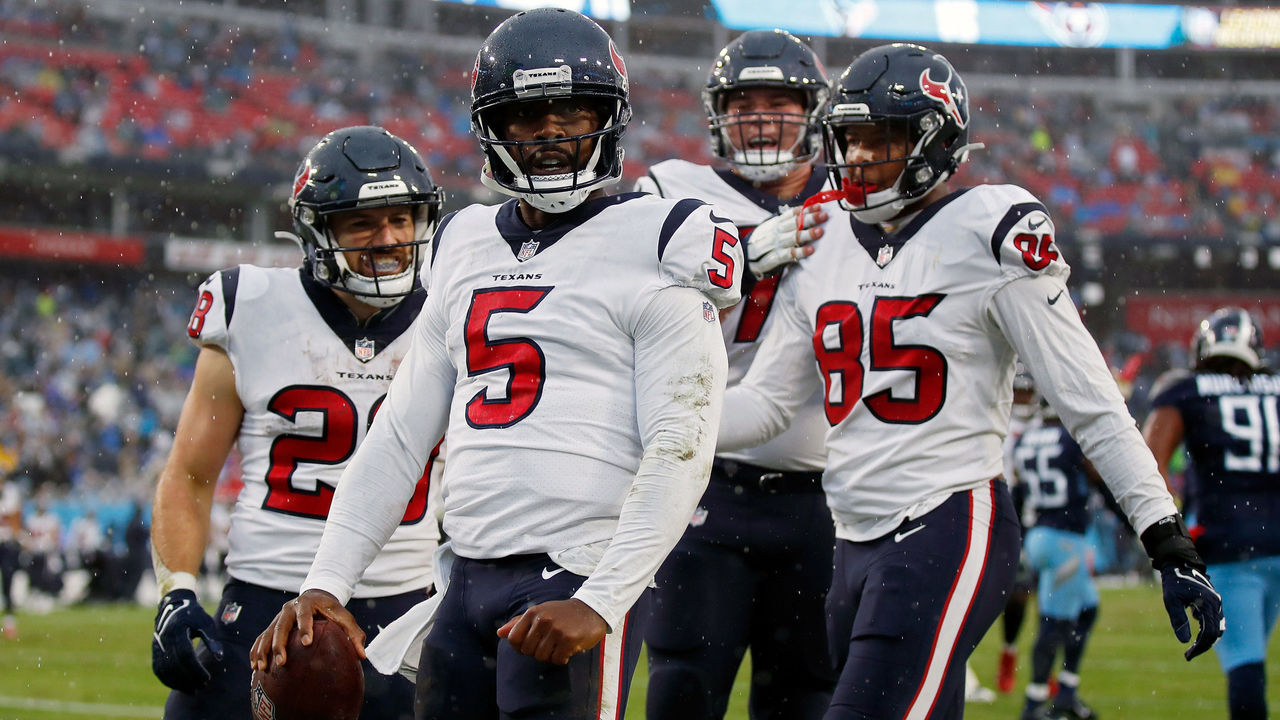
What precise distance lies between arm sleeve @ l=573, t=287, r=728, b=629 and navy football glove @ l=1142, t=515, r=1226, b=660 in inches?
43.3

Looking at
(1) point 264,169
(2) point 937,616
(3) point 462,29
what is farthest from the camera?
(3) point 462,29

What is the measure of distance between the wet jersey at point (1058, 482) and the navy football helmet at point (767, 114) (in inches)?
189

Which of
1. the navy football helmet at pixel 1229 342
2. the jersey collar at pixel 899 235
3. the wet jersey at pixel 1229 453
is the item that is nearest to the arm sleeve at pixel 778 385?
the jersey collar at pixel 899 235

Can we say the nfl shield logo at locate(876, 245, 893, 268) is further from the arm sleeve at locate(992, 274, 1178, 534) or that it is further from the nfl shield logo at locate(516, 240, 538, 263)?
the nfl shield logo at locate(516, 240, 538, 263)

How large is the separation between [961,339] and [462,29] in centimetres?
2615

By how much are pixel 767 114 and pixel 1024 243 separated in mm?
1142

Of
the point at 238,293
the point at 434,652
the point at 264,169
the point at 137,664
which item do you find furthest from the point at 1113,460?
the point at 264,169

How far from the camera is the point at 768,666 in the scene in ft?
12.8

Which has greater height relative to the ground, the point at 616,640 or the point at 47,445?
the point at 616,640

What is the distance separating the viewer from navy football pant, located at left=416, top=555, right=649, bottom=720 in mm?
2461

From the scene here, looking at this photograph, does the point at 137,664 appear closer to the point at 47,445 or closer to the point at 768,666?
the point at 768,666

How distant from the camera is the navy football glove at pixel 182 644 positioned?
321 centimetres

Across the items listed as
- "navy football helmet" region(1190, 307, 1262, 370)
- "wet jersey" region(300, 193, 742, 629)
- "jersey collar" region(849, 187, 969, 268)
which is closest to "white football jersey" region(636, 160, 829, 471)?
"jersey collar" region(849, 187, 969, 268)

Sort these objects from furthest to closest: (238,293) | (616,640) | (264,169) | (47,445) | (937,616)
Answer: (264,169), (47,445), (238,293), (937,616), (616,640)
